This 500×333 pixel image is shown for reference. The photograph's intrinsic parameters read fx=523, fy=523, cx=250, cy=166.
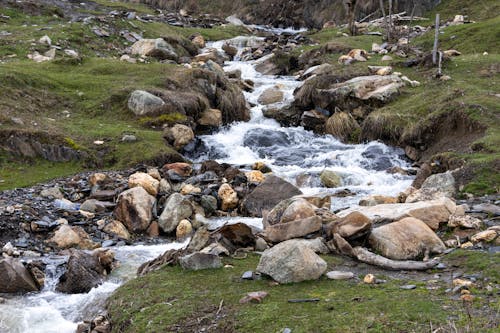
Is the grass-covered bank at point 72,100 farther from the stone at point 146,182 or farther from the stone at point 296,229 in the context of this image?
the stone at point 296,229

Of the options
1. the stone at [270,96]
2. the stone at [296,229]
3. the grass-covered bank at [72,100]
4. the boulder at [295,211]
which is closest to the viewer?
the stone at [296,229]

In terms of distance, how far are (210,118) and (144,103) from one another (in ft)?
11.0

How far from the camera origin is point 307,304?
7.78 metres

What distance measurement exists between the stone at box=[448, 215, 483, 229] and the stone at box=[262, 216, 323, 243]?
2730 mm

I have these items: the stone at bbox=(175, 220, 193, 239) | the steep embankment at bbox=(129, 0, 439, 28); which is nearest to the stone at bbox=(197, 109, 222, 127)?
the stone at bbox=(175, 220, 193, 239)

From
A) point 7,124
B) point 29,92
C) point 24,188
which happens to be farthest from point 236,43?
point 24,188

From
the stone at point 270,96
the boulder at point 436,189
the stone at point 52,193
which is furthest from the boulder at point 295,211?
the stone at point 270,96

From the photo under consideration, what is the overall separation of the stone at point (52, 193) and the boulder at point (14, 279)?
5.99 m

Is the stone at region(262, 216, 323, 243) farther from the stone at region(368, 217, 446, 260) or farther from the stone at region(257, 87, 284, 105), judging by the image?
the stone at region(257, 87, 284, 105)

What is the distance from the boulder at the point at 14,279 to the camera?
10.4 m

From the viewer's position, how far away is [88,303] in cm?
996

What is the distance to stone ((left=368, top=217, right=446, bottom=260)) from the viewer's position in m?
9.82

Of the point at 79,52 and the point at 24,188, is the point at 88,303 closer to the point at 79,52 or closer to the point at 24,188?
the point at 24,188

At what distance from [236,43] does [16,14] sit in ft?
62.1
